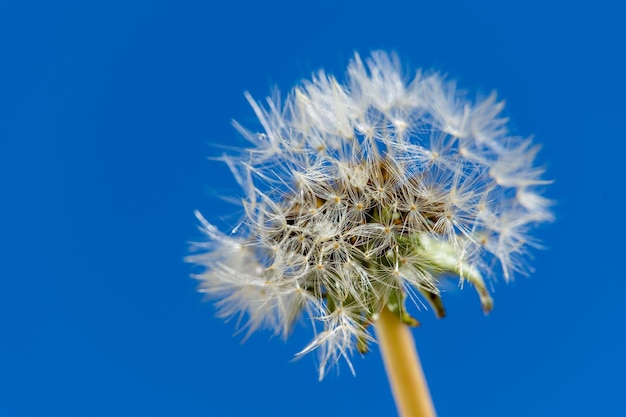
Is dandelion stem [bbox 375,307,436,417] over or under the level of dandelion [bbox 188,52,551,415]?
under

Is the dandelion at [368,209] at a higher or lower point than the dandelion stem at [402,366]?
higher

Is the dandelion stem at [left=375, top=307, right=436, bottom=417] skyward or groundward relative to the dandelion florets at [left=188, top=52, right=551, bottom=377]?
groundward

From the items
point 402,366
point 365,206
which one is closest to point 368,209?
point 365,206

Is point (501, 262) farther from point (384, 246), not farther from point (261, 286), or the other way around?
point (261, 286)

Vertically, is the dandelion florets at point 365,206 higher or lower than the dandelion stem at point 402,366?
higher

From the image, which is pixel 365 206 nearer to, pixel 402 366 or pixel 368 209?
pixel 368 209
